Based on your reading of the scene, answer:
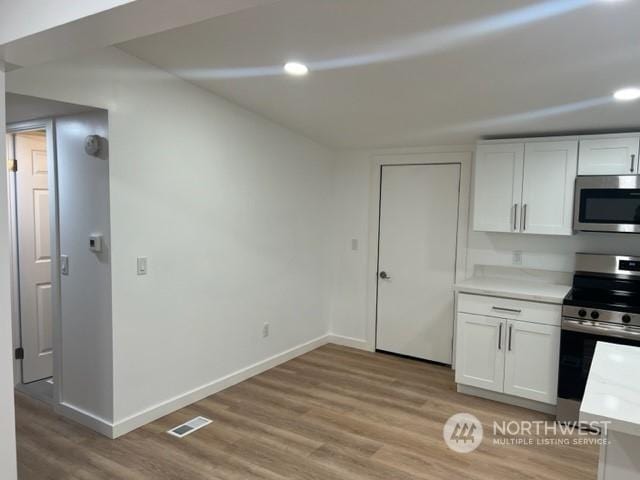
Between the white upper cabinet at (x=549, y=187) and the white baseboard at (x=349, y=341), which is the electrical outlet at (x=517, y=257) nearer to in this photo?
the white upper cabinet at (x=549, y=187)

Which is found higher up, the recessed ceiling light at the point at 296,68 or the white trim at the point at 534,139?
the recessed ceiling light at the point at 296,68

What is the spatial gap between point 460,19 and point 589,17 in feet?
1.70

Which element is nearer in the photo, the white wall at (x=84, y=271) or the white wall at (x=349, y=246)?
the white wall at (x=84, y=271)

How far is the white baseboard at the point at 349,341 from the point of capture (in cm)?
493

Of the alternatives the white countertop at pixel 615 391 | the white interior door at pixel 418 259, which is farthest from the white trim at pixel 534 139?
the white countertop at pixel 615 391

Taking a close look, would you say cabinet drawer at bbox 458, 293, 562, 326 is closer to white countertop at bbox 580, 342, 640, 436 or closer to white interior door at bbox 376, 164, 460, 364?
white interior door at bbox 376, 164, 460, 364

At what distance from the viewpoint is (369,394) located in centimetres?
374

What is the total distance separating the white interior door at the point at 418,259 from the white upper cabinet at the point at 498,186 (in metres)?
0.51

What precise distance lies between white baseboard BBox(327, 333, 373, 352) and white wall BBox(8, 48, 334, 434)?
0.62 metres

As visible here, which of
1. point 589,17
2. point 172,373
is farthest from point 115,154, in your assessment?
point 589,17

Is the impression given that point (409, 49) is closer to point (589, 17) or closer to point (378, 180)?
point (589, 17)

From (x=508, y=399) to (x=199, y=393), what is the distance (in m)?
2.40

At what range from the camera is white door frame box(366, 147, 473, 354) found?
431cm

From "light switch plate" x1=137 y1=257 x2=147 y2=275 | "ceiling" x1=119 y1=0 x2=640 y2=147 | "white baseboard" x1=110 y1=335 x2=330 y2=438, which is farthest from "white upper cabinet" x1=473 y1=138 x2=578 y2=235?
"light switch plate" x1=137 y1=257 x2=147 y2=275
